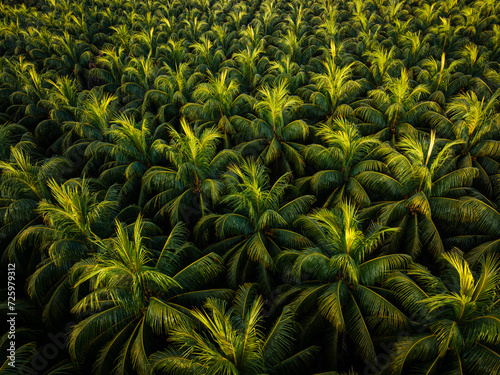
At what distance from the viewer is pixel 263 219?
8.28 meters

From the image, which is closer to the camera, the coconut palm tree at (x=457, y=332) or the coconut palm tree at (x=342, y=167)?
the coconut palm tree at (x=457, y=332)

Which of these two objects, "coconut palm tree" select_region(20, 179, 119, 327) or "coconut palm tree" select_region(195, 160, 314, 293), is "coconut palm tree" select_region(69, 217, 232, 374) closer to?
"coconut palm tree" select_region(20, 179, 119, 327)

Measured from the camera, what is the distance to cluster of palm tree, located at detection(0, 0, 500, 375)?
6238 mm

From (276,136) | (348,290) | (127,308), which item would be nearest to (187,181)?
(276,136)

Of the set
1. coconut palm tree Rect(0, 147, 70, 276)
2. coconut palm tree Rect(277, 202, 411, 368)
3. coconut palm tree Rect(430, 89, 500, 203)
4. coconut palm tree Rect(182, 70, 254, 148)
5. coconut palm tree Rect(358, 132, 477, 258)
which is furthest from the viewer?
coconut palm tree Rect(182, 70, 254, 148)

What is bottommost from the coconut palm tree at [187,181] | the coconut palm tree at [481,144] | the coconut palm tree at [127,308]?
the coconut palm tree at [127,308]

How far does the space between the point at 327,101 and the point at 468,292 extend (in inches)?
408

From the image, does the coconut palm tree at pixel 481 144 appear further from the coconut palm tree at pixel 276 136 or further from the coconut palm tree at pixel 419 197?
the coconut palm tree at pixel 276 136

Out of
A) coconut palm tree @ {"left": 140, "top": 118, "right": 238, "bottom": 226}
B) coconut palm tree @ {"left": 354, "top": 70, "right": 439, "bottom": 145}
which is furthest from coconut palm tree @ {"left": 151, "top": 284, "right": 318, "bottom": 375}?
coconut palm tree @ {"left": 354, "top": 70, "right": 439, "bottom": 145}

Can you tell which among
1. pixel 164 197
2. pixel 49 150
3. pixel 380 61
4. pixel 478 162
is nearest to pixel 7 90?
pixel 49 150

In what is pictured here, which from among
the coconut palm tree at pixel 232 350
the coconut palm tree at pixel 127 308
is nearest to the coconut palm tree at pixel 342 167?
the coconut palm tree at pixel 232 350

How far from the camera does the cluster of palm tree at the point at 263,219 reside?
246 inches

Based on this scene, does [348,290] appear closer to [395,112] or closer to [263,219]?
[263,219]

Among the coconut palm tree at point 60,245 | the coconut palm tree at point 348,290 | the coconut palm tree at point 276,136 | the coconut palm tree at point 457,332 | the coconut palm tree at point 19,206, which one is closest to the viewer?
the coconut palm tree at point 457,332
